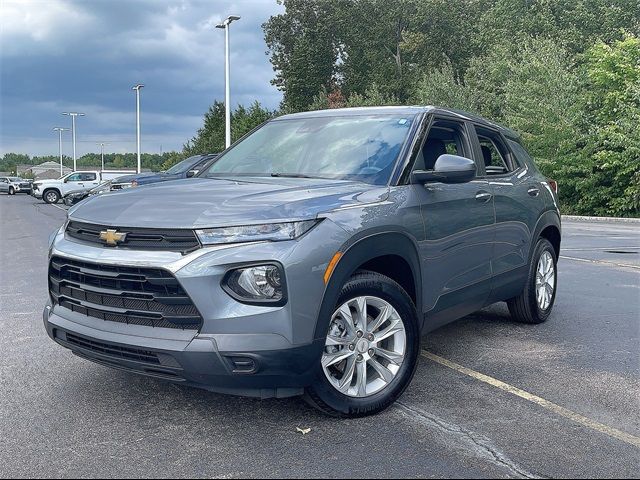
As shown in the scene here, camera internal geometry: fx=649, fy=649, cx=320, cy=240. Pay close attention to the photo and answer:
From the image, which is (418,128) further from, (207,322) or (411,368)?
(207,322)

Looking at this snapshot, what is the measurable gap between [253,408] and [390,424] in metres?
0.83

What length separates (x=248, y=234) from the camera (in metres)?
3.29

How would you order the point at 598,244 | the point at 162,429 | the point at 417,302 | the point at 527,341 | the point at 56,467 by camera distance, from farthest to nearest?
1. the point at 598,244
2. the point at 527,341
3. the point at 417,302
4. the point at 162,429
5. the point at 56,467

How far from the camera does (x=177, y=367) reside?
3244 millimetres

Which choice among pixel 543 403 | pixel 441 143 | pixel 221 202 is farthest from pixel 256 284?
pixel 441 143

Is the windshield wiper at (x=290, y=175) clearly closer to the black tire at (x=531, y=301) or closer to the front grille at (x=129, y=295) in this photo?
the front grille at (x=129, y=295)

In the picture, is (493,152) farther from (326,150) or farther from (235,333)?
(235,333)

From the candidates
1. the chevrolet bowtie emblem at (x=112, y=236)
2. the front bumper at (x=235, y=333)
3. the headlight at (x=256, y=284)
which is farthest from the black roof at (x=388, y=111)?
the chevrolet bowtie emblem at (x=112, y=236)

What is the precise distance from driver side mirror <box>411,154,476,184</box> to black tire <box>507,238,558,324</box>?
198cm

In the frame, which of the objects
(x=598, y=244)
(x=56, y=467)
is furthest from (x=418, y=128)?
(x=598, y=244)

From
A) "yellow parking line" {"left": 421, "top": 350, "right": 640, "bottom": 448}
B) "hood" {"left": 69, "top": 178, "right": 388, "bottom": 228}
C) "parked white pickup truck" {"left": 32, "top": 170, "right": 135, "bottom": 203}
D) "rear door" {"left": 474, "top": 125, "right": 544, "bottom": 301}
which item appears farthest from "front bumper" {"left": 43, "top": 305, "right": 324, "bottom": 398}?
"parked white pickup truck" {"left": 32, "top": 170, "right": 135, "bottom": 203}

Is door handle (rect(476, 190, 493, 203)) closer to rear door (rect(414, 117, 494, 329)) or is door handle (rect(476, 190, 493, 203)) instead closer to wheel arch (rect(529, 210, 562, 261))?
rear door (rect(414, 117, 494, 329))

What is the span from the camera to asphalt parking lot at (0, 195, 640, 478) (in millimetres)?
3146

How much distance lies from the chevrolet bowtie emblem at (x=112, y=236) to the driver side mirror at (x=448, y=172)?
1.86 metres
